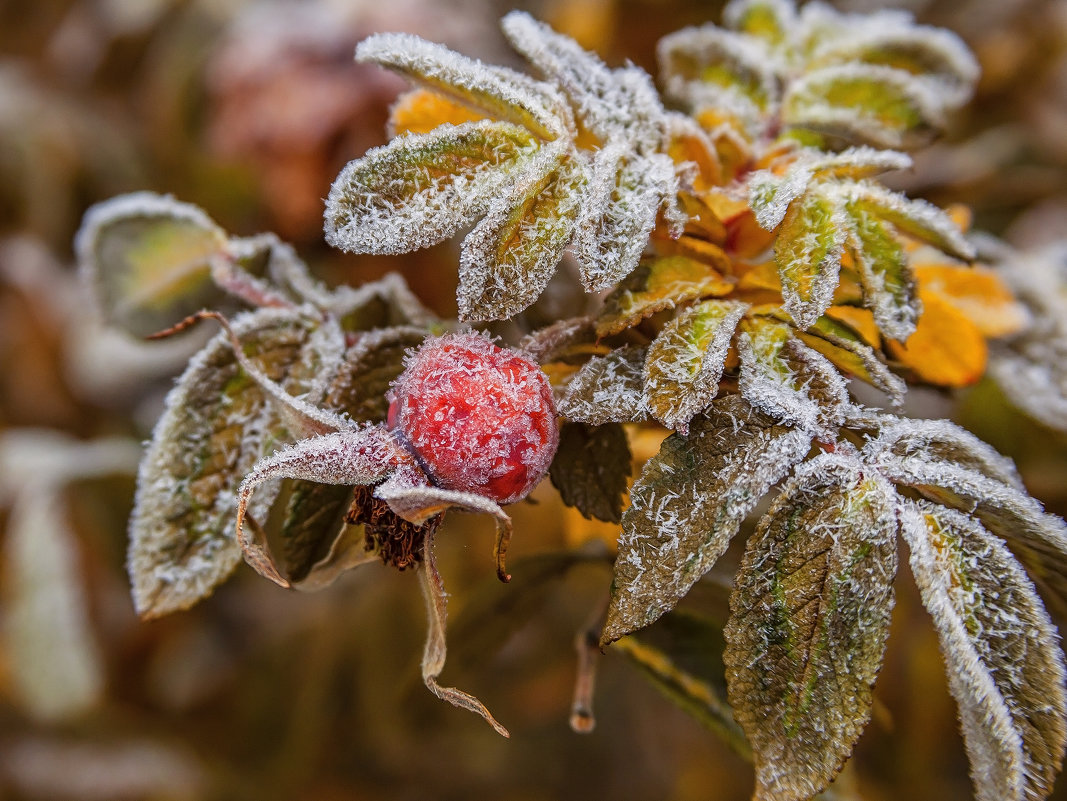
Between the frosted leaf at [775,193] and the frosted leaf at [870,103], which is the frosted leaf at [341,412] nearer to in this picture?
the frosted leaf at [775,193]

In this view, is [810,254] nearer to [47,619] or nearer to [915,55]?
[915,55]

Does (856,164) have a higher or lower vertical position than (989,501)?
higher

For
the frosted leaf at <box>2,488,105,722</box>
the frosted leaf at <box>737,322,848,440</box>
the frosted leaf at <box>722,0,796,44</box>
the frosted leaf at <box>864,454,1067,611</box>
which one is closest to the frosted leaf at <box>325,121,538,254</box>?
the frosted leaf at <box>737,322,848,440</box>

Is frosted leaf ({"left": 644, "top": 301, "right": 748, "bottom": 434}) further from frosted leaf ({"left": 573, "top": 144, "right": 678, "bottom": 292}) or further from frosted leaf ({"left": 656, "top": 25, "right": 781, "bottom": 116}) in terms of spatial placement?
frosted leaf ({"left": 656, "top": 25, "right": 781, "bottom": 116})

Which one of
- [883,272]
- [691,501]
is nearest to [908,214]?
[883,272]

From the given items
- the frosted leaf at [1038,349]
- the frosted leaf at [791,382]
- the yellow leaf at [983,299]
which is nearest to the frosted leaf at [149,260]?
the frosted leaf at [791,382]
